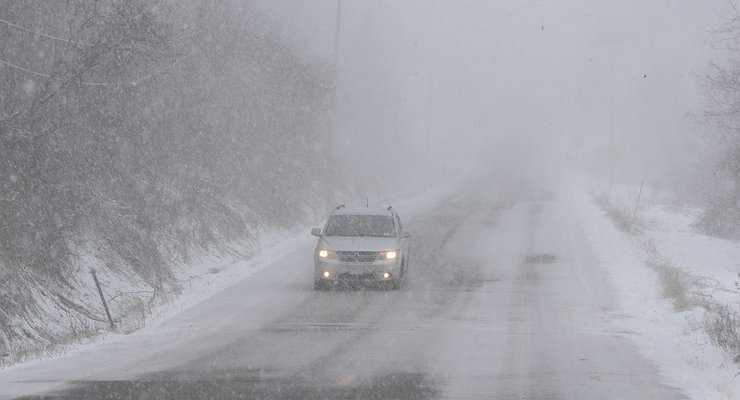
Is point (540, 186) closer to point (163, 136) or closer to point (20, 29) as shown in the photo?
point (163, 136)

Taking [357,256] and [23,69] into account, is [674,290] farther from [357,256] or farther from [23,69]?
[23,69]

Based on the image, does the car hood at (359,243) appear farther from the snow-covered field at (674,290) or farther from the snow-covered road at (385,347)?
the snow-covered field at (674,290)

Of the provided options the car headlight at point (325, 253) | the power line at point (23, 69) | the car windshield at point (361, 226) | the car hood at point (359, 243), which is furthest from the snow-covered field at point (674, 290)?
the power line at point (23, 69)

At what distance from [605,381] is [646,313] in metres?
6.48

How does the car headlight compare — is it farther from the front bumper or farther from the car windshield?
the car windshield

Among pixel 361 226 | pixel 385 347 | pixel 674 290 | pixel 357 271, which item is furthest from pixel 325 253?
pixel 674 290

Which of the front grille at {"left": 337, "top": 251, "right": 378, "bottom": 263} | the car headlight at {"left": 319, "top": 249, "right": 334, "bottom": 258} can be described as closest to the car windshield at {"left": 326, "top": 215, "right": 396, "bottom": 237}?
the car headlight at {"left": 319, "top": 249, "right": 334, "bottom": 258}

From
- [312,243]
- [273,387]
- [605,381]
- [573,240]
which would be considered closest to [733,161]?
[573,240]

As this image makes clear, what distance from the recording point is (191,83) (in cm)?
2409

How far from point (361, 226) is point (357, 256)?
5.25 feet

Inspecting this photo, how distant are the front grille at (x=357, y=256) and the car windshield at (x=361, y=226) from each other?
1217mm

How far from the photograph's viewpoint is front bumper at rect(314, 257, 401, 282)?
18.8m

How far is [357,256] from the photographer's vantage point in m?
18.9

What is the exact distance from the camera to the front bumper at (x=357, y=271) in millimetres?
18828
